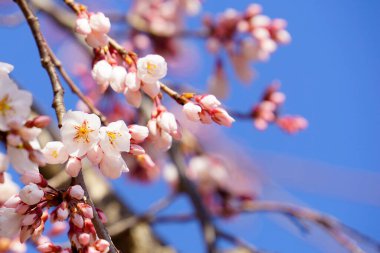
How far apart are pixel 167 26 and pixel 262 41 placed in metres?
0.71

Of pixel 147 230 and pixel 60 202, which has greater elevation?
pixel 147 230

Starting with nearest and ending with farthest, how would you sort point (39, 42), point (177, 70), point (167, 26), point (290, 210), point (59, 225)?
point (39, 42) < point (59, 225) < point (290, 210) < point (167, 26) < point (177, 70)

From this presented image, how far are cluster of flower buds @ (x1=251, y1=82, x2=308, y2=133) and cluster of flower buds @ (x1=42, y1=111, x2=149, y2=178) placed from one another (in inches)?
37.4

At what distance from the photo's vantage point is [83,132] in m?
0.85

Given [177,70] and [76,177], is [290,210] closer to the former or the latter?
[76,177]

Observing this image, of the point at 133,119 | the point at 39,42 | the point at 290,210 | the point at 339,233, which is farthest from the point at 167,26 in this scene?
the point at 39,42

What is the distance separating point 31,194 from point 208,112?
1.16 feet

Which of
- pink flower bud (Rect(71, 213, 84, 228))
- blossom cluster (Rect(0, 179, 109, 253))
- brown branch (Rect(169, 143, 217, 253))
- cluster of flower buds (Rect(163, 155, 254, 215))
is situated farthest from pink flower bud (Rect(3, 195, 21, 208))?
cluster of flower buds (Rect(163, 155, 254, 215))

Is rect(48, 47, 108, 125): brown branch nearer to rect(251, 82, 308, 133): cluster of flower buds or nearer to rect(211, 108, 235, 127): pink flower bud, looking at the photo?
rect(211, 108, 235, 127): pink flower bud

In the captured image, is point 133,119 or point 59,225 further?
point 133,119

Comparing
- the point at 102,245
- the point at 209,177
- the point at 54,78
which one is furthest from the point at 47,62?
the point at 209,177

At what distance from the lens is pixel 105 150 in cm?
88

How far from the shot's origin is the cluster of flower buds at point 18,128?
2.48 feet

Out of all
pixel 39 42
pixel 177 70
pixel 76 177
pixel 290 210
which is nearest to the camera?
pixel 76 177
